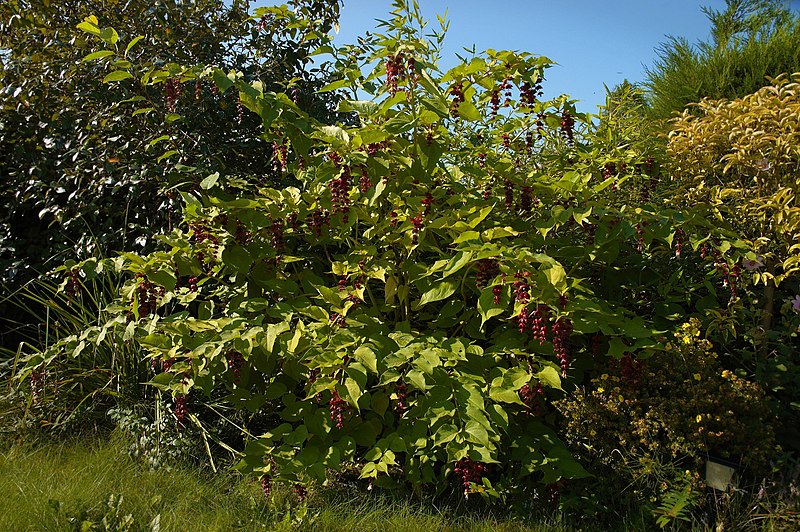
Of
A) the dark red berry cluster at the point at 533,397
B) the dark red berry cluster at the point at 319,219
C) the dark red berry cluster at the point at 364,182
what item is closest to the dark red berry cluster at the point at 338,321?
the dark red berry cluster at the point at 319,219

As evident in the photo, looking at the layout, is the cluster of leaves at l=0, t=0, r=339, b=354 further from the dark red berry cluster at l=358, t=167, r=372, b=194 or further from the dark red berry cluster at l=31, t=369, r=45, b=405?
the dark red berry cluster at l=358, t=167, r=372, b=194

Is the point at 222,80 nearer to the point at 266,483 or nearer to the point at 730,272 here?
the point at 266,483

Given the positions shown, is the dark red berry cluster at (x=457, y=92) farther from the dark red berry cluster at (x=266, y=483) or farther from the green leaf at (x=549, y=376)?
the dark red berry cluster at (x=266, y=483)

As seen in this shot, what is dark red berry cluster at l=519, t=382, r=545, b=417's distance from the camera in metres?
2.53

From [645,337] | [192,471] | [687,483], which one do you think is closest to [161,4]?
[192,471]

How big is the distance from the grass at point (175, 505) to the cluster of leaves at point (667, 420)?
39 cm

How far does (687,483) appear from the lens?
276cm

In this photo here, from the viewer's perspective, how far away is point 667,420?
108 inches

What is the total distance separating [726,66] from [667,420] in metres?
3.95

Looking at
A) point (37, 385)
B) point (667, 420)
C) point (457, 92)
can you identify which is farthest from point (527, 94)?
point (37, 385)

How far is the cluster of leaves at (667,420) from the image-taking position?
275cm

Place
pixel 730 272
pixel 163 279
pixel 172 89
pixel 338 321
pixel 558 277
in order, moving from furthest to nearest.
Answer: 1. pixel 172 89
2. pixel 730 272
3. pixel 163 279
4. pixel 338 321
5. pixel 558 277

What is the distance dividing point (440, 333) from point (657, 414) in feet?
3.09

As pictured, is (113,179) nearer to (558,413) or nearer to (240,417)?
(240,417)
